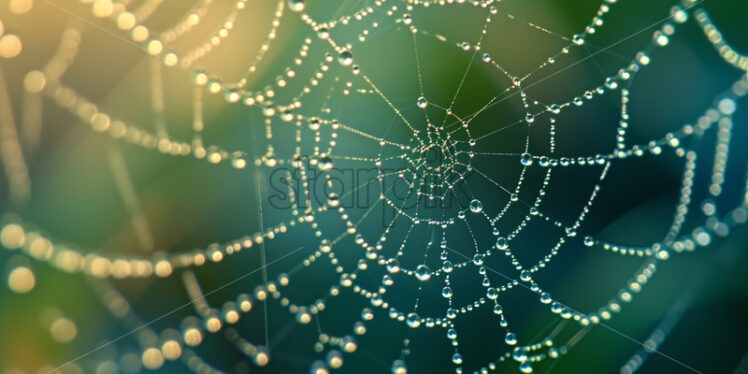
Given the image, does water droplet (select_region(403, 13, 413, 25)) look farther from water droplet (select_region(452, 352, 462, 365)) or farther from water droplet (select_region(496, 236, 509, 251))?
water droplet (select_region(452, 352, 462, 365))

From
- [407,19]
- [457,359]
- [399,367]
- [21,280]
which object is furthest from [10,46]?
[457,359]

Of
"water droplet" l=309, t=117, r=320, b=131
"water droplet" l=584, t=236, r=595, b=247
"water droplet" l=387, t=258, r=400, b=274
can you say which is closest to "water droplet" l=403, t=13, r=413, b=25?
"water droplet" l=309, t=117, r=320, b=131

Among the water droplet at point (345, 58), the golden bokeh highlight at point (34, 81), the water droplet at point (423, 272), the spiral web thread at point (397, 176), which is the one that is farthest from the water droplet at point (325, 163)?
the golden bokeh highlight at point (34, 81)

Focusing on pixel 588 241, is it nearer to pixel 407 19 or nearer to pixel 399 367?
pixel 399 367

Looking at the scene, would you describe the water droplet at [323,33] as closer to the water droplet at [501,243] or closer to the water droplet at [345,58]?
the water droplet at [345,58]

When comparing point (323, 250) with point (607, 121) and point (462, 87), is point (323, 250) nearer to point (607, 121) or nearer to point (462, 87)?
point (462, 87)

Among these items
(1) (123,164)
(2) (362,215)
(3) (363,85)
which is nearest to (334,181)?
(2) (362,215)

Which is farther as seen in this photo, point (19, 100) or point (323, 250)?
point (323, 250)
